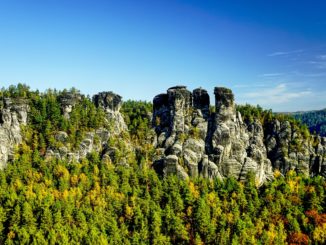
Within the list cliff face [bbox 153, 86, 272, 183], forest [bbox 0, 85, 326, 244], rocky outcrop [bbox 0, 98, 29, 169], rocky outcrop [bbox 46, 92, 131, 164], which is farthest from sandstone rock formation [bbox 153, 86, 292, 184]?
rocky outcrop [bbox 0, 98, 29, 169]

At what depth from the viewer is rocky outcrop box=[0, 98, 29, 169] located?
376 ft

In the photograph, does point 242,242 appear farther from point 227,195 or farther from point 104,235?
point 104,235

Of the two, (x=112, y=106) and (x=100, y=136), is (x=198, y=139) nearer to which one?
(x=100, y=136)

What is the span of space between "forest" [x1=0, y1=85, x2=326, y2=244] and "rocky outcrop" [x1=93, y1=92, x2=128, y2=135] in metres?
12.1

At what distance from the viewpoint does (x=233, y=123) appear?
134 meters

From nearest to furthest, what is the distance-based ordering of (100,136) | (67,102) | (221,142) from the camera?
(221,142) < (100,136) < (67,102)

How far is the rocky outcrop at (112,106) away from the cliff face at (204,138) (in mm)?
15173

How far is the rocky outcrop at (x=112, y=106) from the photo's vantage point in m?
140

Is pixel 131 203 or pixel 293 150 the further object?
pixel 293 150

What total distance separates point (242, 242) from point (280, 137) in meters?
74.0

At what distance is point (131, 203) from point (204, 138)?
4820 centimetres

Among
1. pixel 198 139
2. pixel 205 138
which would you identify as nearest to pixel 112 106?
pixel 198 139

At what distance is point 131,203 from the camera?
9481cm

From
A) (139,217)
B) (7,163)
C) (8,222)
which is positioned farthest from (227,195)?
(7,163)
